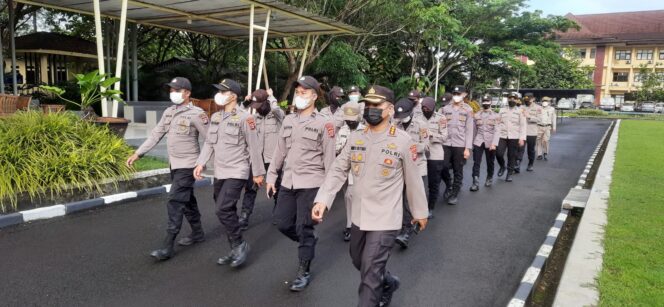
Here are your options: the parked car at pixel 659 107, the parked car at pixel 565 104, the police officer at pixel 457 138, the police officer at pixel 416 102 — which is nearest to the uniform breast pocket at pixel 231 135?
the police officer at pixel 416 102

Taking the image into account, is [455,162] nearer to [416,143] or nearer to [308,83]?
[416,143]

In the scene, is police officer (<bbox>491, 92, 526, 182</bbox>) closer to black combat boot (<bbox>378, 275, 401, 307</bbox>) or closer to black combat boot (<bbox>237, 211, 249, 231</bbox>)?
black combat boot (<bbox>237, 211, 249, 231</bbox>)

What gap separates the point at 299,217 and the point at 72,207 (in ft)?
12.5

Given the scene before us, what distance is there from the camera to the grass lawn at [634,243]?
402 centimetres

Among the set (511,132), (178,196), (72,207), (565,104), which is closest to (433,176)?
(178,196)

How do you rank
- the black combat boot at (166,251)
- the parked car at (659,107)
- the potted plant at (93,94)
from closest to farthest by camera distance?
1. the black combat boot at (166,251)
2. the potted plant at (93,94)
3. the parked car at (659,107)

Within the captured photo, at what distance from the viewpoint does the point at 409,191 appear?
3525 mm

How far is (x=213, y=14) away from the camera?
14.5 meters

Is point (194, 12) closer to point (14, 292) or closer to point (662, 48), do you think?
point (14, 292)

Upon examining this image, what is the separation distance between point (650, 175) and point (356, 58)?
12.5 meters

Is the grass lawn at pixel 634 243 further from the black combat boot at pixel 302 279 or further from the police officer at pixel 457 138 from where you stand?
the black combat boot at pixel 302 279

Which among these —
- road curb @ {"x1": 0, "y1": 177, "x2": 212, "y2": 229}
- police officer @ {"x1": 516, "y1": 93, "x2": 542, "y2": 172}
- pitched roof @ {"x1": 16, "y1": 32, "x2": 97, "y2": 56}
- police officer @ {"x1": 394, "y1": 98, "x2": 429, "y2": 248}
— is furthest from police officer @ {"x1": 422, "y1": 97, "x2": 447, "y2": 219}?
pitched roof @ {"x1": 16, "y1": 32, "x2": 97, "y2": 56}

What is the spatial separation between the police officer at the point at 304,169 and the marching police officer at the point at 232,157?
476mm

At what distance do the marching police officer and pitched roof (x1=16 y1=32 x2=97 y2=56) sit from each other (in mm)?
18689
